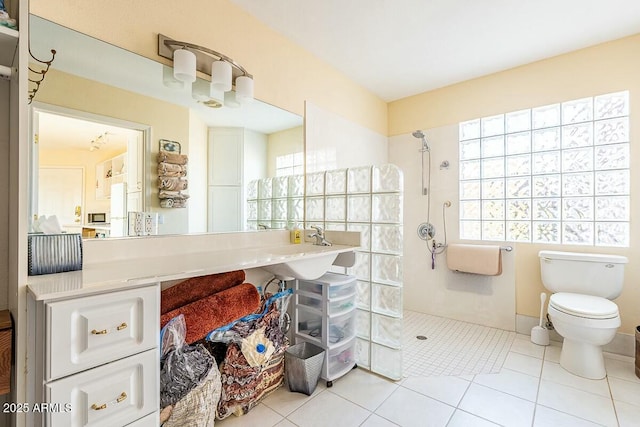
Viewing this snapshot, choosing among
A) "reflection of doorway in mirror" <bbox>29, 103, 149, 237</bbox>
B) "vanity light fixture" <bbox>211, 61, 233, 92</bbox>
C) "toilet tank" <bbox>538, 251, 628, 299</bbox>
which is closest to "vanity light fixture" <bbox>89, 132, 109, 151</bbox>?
"reflection of doorway in mirror" <bbox>29, 103, 149, 237</bbox>

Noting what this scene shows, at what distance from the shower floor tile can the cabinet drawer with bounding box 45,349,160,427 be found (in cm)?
160

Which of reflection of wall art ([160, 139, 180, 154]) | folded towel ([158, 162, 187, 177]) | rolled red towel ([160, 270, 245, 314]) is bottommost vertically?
rolled red towel ([160, 270, 245, 314])

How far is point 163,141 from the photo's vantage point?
1.48 metres

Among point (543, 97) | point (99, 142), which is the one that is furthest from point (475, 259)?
point (99, 142)

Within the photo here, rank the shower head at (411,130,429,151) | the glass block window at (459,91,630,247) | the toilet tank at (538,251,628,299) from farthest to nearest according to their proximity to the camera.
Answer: the shower head at (411,130,429,151) → the glass block window at (459,91,630,247) → the toilet tank at (538,251,628,299)

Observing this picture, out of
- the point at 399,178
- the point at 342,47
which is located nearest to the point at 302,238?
the point at 399,178

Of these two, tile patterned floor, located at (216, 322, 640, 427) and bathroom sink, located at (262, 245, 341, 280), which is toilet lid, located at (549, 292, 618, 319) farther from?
bathroom sink, located at (262, 245, 341, 280)

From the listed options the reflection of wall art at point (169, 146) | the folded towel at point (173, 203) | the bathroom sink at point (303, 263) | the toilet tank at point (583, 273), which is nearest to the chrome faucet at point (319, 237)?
the bathroom sink at point (303, 263)

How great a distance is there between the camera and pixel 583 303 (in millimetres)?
1966

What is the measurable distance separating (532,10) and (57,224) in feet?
9.37

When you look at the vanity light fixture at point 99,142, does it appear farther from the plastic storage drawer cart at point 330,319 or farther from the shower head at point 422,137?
the shower head at point 422,137

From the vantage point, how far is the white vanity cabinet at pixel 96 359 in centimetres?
79

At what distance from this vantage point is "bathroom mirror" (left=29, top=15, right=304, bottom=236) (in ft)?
3.86

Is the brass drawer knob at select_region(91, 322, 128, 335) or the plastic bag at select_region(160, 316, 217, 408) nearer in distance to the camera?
the brass drawer knob at select_region(91, 322, 128, 335)
